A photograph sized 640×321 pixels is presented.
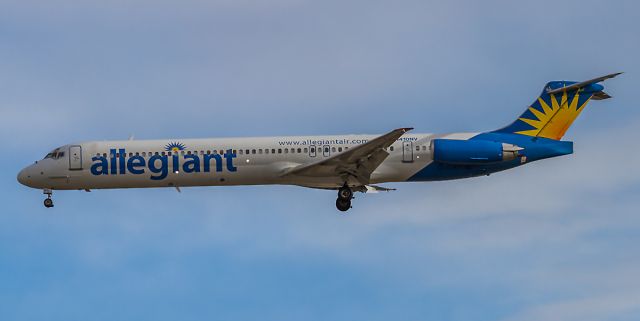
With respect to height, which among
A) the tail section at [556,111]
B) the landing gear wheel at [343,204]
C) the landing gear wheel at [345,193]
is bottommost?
the landing gear wheel at [343,204]

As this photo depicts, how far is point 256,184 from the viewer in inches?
2014

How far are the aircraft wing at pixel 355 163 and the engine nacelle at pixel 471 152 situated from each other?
95.4 inches

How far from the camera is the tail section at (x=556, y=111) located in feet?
169

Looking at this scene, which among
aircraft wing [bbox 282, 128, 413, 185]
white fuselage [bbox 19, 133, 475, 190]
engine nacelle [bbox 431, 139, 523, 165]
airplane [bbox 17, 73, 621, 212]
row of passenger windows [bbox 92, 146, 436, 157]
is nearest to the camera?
aircraft wing [bbox 282, 128, 413, 185]

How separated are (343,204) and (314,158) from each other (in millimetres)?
2268

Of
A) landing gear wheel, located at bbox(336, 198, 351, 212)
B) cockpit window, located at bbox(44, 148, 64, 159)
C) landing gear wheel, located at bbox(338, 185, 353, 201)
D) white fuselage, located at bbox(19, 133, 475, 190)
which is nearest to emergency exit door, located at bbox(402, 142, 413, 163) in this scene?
white fuselage, located at bbox(19, 133, 475, 190)

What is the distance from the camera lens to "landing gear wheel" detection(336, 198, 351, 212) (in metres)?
50.8

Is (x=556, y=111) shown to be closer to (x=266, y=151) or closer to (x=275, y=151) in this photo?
(x=275, y=151)

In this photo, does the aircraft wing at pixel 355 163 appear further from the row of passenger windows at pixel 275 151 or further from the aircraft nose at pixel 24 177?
the aircraft nose at pixel 24 177

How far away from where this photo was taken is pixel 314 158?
50750mm

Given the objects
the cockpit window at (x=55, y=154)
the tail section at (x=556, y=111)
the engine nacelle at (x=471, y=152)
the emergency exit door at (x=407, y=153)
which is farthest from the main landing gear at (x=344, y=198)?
the cockpit window at (x=55, y=154)

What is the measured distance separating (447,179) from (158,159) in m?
12.1

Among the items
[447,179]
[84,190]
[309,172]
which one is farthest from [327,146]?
[84,190]

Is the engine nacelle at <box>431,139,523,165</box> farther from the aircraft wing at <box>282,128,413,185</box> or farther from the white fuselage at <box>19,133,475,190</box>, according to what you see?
the aircraft wing at <box>282,128,413,185</box>
